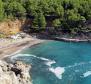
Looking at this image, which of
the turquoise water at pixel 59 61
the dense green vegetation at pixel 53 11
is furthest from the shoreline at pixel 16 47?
the dense green vegetation at pixel 53 11

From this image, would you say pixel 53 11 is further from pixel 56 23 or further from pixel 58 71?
pixel 58 71

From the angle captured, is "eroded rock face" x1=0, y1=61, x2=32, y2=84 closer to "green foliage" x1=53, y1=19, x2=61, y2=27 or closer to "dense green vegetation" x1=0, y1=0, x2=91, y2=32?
"green foliage" x1=53, y1=19, x2=61, y2=27

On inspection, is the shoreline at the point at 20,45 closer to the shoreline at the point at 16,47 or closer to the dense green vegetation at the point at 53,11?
the shoreline at the point at 16,47

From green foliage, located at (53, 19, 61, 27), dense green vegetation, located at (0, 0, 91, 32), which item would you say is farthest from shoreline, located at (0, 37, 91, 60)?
dense green vegetation, located at (0, 0, 91, 32)

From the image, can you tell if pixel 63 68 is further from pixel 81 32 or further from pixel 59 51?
pixel 81 32

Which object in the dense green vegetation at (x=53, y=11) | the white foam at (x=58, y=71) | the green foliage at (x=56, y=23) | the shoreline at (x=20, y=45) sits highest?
the dense green vegetation at (x=53, y=11)
